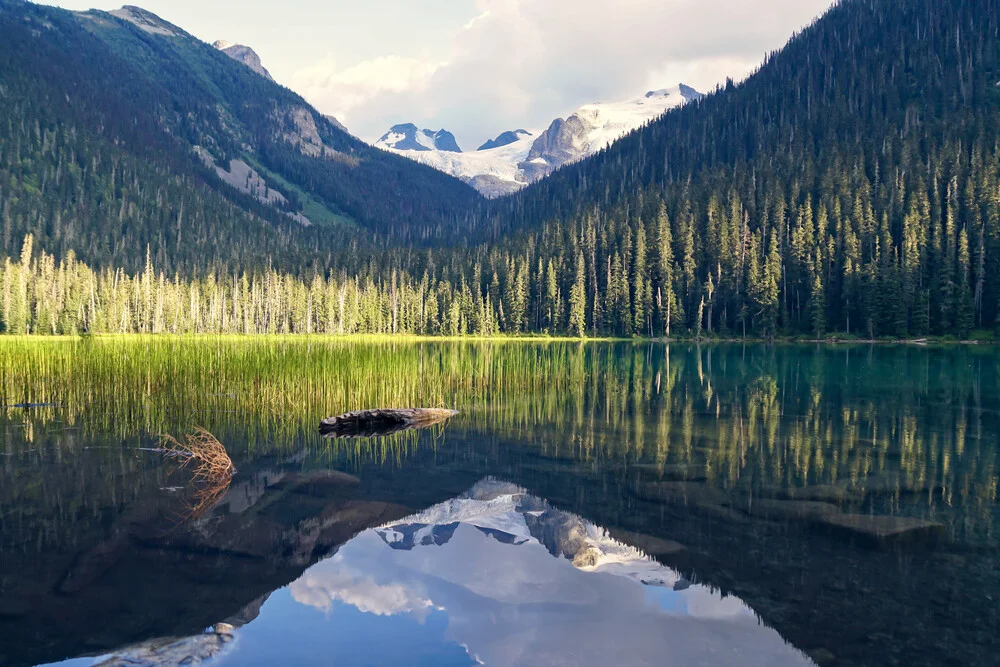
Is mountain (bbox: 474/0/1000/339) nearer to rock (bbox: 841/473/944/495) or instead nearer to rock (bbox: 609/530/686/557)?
rock (bbox: 841/473/944/495)

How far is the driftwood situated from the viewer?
20.6 metres

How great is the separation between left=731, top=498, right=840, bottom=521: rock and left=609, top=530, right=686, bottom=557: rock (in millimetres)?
2371

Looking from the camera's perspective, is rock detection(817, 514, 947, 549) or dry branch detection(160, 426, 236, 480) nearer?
rock detection(817, 514, 947, 549)

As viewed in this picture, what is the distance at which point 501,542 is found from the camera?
11.4 m

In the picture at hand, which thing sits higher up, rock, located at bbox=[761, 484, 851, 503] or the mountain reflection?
rock, located at bbox=[761, 484, 851, 503]

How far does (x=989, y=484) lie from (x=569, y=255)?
12391 cm

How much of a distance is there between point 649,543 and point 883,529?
409 centimetres

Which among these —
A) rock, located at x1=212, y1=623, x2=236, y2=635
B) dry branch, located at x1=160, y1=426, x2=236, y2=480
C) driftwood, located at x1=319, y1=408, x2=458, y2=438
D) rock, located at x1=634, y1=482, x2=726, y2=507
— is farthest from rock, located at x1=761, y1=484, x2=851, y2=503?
driftwood, located at x1=319, y1=408, x2=458, y2=438

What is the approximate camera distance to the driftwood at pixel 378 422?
2058 cm

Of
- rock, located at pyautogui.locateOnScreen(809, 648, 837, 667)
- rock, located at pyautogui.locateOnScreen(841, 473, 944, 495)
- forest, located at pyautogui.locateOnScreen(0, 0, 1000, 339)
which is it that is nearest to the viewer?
rock, located at pyautogui.locateOnScreen(809, 648, 837, 667)

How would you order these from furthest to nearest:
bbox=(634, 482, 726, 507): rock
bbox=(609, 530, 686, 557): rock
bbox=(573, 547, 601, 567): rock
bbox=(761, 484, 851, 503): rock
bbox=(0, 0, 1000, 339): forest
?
bbox=(0, 0, 1000, 339): forest < bbox=(761, 484, 851, 503): rock < bbox=(634, 482, 726, 507): rock < bbox=(609, 530, 686, 557): rock < bbox=(573, 547, 601, 567): rock

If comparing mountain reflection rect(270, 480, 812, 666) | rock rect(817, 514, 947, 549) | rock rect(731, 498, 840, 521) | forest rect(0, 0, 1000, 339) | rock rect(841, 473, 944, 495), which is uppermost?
forest rect(0, 0, 1000, 339)

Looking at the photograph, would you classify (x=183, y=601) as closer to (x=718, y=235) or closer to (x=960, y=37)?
(x=718, y=235)

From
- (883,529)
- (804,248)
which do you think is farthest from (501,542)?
(804,248)
